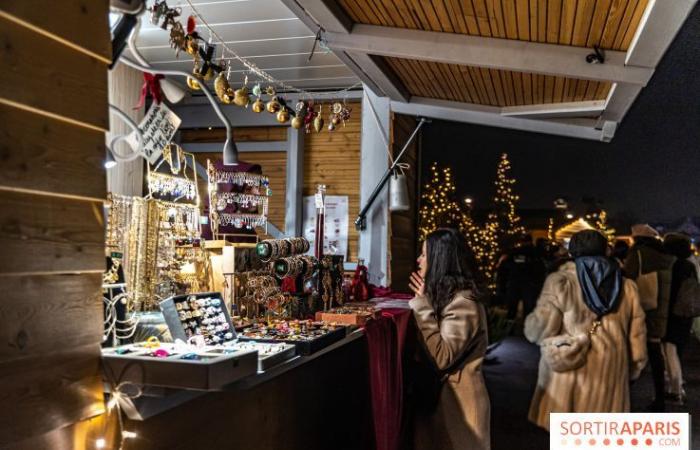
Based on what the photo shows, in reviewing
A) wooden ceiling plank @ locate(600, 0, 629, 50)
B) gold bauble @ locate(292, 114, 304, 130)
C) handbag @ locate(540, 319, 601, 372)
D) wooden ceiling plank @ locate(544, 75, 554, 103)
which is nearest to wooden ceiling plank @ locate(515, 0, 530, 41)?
wooden ceiling plank @ locate(600, 0, 629, 50)

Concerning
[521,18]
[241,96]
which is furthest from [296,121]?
[521,18]

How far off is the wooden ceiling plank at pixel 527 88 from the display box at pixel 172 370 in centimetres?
455

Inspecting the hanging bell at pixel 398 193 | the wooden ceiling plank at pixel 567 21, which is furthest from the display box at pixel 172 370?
the hanging bell at pixel 398 193

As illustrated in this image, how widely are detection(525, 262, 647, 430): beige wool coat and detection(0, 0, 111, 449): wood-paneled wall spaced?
3.33 metres

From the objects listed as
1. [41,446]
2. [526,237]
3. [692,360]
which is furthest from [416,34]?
[692,360]

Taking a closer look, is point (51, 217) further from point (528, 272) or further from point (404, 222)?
point (528, 272)

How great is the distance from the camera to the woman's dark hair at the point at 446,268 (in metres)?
3.10

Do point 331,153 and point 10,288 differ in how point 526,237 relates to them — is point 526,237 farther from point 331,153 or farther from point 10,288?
point 10,288

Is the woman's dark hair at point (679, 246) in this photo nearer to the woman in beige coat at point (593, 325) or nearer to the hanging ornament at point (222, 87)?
the woman in beige coat at point (593, 325)

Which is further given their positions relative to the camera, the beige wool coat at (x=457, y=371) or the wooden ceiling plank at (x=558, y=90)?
the wooden ceiling plank at (x=558, y=90)

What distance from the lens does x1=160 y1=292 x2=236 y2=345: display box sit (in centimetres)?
256

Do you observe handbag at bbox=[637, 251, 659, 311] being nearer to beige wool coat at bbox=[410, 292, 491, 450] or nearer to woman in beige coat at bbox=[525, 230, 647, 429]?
woman in beige coat at bbox=[525, 230, 647, 429]

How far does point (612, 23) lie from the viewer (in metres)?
3.96

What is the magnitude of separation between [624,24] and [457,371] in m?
2.64
